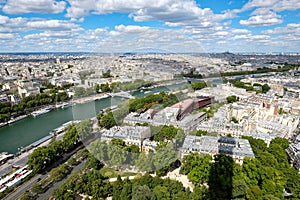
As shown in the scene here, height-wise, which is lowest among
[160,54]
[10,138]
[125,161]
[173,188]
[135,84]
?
[10,138]

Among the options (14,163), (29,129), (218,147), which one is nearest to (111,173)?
(218,147)

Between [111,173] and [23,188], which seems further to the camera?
[111,173]

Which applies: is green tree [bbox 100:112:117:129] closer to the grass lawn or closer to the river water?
the grass lawn

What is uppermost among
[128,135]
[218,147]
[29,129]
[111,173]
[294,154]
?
[128,135]

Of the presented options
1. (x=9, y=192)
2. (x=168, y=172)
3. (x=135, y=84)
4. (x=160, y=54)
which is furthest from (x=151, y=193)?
(x=9, y=192)

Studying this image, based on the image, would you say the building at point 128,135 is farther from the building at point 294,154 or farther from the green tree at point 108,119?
the building at point 294,154

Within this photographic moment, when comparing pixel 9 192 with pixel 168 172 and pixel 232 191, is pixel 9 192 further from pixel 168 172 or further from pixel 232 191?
pixel 232 191

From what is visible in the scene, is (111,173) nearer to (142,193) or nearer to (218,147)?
(142,193)

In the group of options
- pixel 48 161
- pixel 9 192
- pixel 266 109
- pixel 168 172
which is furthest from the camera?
pixel 266 109
